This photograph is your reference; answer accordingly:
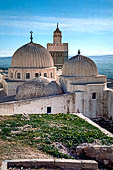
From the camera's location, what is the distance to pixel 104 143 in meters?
11.0

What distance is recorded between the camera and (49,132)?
12.0 meters

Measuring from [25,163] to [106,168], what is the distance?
10.3ft

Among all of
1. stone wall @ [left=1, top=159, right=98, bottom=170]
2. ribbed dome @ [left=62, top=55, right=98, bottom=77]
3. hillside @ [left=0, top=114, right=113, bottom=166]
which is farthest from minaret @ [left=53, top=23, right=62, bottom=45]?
stone wall @ [left=1, top=159, right=98, bottom=170]

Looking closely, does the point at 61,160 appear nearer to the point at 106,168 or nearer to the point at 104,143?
the point at 106,168

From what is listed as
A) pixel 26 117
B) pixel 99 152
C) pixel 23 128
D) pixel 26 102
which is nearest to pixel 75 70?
pixel 26 102

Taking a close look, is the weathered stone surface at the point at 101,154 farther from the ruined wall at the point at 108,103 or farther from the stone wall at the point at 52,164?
the ruined wall at the point at 108,103

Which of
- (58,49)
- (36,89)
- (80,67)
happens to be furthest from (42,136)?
(58,49)

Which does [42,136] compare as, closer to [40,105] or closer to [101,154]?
[101,154]

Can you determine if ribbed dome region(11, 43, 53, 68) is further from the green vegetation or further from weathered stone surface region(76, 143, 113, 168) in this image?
weathered stone surface region(76, 143, 113, 168)

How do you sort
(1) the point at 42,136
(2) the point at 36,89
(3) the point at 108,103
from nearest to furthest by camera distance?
(1) the point at 42,136 < (2) the point at 36,89 < (3) the point at 108,103

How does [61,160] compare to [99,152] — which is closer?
[61,160]

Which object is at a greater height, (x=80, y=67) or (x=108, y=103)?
(x=80, y=67)

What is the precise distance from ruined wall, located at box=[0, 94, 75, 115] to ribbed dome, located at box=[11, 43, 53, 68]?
480cm

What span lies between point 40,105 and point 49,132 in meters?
6.79
